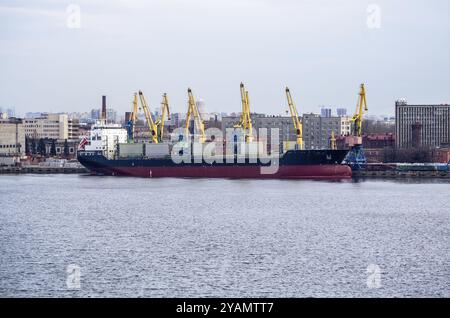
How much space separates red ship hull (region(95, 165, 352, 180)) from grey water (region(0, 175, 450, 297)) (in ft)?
46.8

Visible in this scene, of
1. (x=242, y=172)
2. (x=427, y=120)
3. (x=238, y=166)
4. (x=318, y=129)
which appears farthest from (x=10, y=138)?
(x=242, y=172)

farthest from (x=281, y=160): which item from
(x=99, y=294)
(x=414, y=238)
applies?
(x=99, y=294)

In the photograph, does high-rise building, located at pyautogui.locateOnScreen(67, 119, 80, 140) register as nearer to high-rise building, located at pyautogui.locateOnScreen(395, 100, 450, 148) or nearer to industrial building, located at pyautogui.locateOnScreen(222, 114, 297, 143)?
industrial building, located at pyautogui.locateOnScreen(222, 114, 297, 143)

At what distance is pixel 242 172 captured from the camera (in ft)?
171

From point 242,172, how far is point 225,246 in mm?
31259

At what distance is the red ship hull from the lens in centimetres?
5069

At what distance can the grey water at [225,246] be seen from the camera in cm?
1639

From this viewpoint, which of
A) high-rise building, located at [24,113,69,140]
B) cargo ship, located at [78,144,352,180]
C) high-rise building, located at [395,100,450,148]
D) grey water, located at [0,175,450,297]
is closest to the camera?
grey water, located at [0,175,450,297]

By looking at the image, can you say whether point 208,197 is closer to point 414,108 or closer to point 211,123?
point 414,108

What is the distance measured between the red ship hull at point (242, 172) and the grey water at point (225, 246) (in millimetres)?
14273

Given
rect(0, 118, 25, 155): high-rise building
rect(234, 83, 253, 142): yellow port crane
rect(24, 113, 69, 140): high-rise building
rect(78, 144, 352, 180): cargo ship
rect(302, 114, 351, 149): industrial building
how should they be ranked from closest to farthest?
rect(78, 144, 352, 180): cargo ship < rect(234, 83, 253, 142): yellow port crane < rect(0, 118, 25, 155): high-rise building < rect(302, 114, 351, 149): industrial building < rect(24, 113, 69, 140): high-rise building

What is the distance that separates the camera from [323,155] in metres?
50.2

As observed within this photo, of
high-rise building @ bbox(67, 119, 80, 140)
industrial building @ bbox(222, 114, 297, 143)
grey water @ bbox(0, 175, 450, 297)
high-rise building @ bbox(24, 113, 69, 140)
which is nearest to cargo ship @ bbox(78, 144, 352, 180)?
grey water @ bbox(0, 175, 450, 297)
